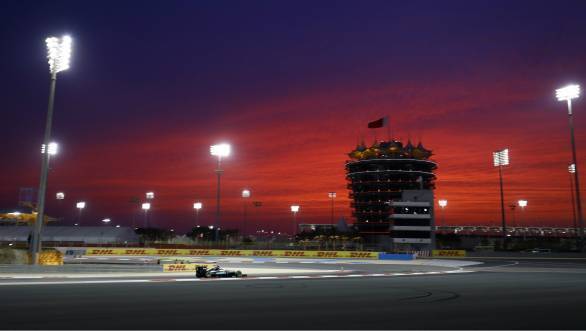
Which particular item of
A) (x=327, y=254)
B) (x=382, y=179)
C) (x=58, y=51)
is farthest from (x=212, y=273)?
(x=382, y=179)

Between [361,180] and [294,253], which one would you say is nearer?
[294,253]

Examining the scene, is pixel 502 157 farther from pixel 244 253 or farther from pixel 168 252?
pixel 168 252

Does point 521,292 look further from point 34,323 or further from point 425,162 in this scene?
point 425,162

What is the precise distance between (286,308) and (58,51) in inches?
961

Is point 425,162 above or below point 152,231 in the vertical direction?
above

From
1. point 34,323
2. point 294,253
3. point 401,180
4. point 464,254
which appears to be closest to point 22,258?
point 34,323

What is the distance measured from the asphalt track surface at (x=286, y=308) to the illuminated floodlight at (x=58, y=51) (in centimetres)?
1556

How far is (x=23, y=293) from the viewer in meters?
17.5

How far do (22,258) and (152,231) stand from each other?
541 feet

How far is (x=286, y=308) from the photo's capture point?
14.4 meters

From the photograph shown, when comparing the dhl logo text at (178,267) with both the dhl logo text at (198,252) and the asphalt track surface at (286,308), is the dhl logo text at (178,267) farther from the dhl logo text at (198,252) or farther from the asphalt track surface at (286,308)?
the dhl logo text at (198,252)

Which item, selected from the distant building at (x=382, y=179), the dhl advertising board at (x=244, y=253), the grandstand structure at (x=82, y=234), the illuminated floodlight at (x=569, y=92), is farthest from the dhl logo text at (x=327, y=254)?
the distant building at (x=382, y=179)

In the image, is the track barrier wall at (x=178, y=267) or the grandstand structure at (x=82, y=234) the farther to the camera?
the grandstand structure at (x=82, y=234)

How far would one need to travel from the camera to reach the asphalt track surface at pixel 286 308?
11.5 metres
